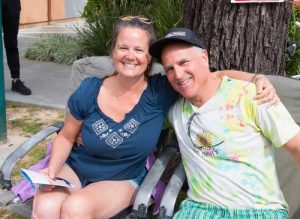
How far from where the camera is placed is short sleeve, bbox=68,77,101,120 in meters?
2.57

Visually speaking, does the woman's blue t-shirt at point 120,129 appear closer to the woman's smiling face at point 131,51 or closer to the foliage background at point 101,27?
the woman's smiling face at point 131,51

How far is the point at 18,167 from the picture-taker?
4.23m

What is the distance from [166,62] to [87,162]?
30.1 inches

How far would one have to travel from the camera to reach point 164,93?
Result: 8.42 ft

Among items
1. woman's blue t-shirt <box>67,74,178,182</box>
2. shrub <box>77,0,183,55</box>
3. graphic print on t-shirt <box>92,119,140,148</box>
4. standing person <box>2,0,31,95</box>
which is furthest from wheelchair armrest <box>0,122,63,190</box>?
shrub <box>77,0,183,55</box>

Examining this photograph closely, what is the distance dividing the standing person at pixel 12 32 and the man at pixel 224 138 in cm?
354

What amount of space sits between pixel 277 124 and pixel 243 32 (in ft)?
2.99

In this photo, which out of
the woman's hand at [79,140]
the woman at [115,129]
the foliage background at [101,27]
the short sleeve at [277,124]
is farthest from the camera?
the foliage background at [101,27]

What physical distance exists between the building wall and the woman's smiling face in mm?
8846

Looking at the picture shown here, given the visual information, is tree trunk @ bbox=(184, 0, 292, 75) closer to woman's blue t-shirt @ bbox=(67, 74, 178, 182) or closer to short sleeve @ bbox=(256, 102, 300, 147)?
woman's blue t-shirt @ bbox=(67, 74, 178, 182)

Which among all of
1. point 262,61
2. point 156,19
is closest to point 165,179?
point 262,61

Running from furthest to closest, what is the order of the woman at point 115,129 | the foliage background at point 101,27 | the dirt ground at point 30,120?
the foliage background at point 101,27 → the dirt ground at point 30,120 → the woman at point 115,129

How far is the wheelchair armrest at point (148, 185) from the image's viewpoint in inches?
92.7

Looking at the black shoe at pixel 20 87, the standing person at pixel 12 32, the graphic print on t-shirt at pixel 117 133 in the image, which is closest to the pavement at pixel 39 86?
the black shoe at pixel 20 87
